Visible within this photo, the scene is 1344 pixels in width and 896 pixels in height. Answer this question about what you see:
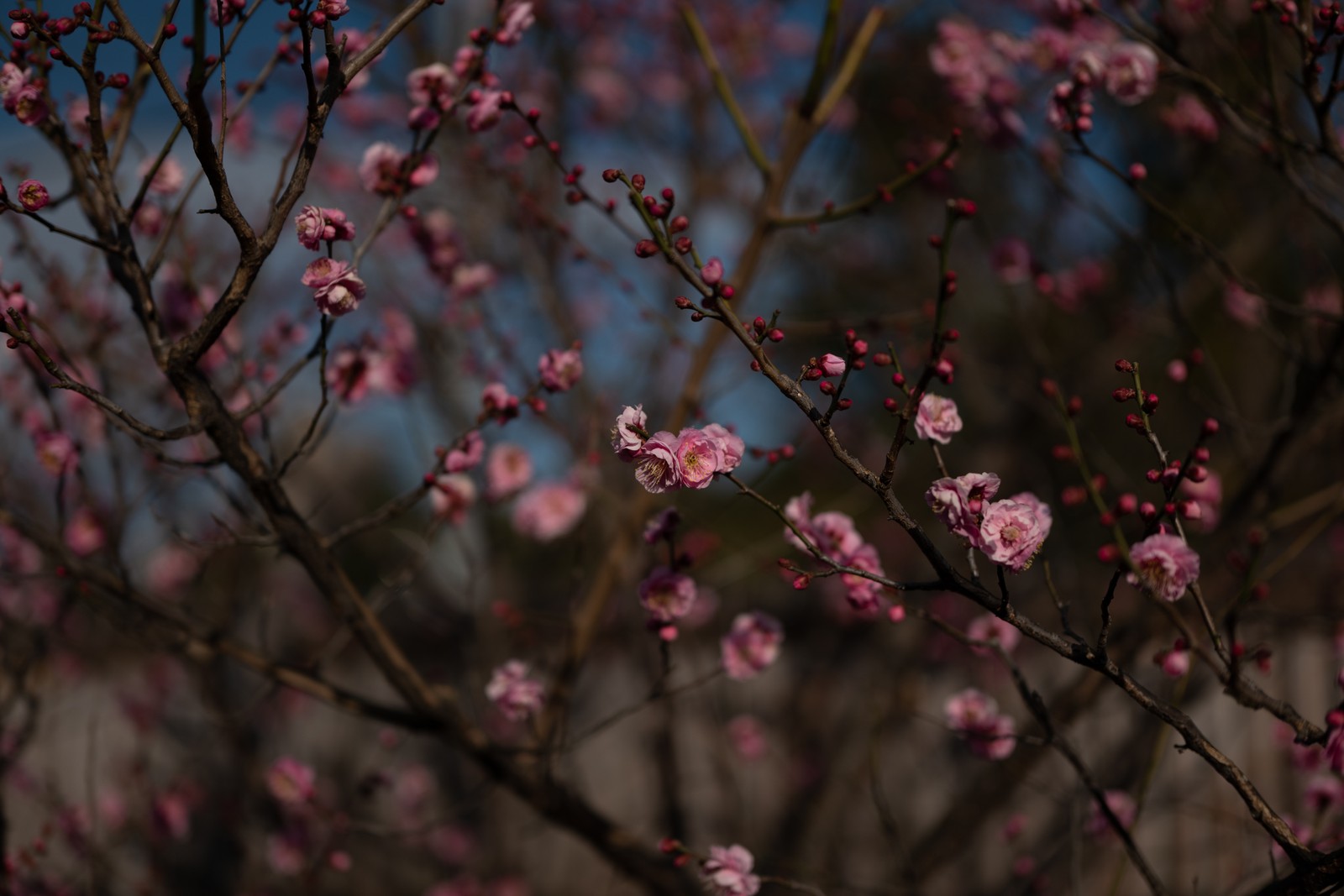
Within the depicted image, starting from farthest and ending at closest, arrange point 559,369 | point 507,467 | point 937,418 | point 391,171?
1. point 507,467
2. point 559,369
3. point 391,171
4. point 937,418

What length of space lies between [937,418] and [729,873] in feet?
3.26

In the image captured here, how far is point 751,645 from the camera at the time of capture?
2.09m

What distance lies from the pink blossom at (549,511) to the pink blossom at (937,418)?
1.94 meters

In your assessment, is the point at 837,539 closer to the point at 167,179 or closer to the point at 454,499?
Result: the point at 454,499

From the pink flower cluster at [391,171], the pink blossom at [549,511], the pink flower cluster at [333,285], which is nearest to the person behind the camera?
the pink flower cluster at [333,285]

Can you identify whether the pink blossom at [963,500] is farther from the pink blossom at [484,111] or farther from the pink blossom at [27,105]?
the pink blossom at [27,105]

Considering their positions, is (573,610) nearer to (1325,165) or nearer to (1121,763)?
(1121,763)

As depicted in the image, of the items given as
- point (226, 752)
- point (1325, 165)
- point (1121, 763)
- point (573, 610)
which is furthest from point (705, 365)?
point (226, 752)

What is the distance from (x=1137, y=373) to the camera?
51.8 inches

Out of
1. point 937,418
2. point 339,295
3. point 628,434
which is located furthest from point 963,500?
point 339,295

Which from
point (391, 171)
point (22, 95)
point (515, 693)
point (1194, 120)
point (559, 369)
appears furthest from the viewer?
point (1194, 120)

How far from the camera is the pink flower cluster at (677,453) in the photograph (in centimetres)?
135

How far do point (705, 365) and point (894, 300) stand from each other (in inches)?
111

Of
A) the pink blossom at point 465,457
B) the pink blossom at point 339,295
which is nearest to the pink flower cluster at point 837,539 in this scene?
the pink blossom at point 465,457
